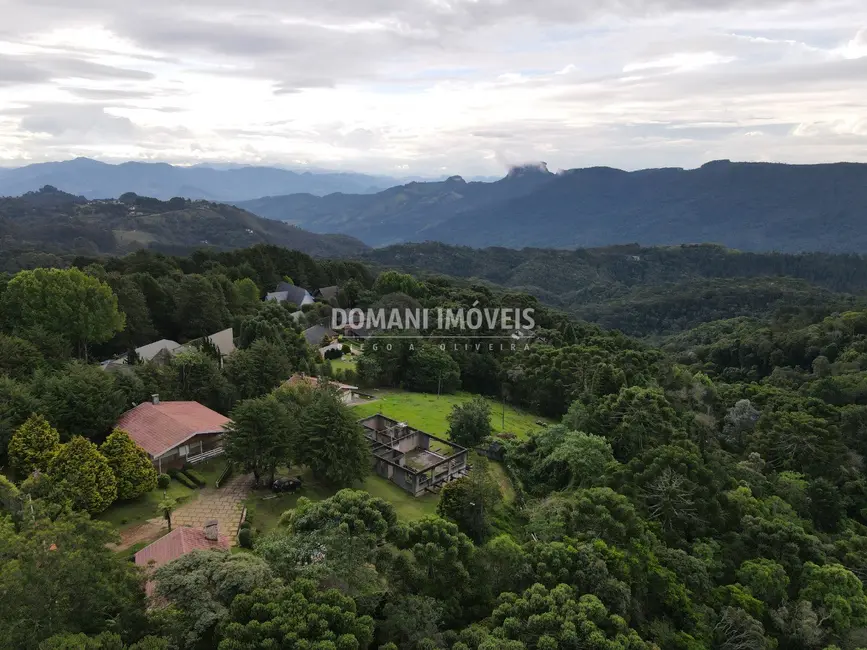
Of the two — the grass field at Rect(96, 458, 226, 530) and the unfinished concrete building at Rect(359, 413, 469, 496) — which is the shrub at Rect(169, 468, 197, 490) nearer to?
the grass field at Rect(96, 458, 226, 530)

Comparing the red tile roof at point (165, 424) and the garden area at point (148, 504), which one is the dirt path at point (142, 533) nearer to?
the garden area at point (148, 504)

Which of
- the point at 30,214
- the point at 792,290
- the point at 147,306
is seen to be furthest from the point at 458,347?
the point at 30,214

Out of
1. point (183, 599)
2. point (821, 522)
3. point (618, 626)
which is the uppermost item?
point (183, 599)

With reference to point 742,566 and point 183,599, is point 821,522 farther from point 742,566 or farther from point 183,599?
point 183,599

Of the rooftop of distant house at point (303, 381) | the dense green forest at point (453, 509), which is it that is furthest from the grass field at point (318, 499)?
the rooftop of distant house at point (303, 381)

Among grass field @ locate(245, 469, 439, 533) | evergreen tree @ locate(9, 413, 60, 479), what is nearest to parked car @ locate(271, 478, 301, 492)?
grass field @ locate(245, 469, 439, 533)

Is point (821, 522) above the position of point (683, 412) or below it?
below
